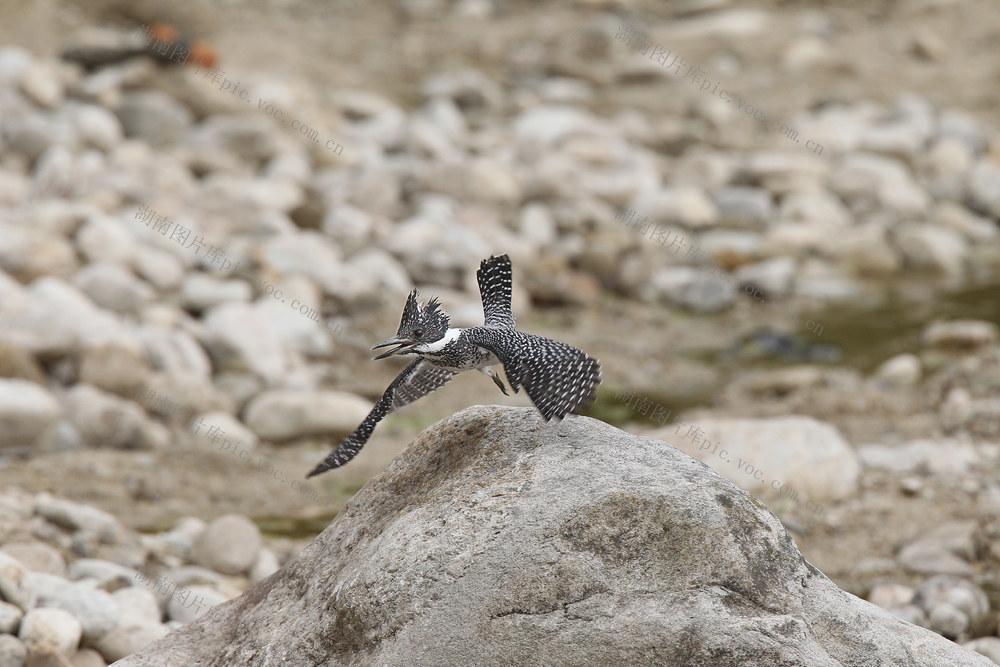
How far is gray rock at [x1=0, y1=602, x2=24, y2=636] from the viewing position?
5320 millimetres

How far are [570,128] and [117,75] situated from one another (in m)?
6.29

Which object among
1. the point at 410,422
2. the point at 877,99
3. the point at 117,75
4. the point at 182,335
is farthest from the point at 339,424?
the point at 877,99

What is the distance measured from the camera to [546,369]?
13.3ft

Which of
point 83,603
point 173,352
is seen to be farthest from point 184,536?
point 173,352

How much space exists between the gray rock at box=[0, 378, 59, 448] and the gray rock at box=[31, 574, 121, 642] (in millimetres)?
2632

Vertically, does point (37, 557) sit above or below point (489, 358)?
below

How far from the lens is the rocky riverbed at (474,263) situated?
7.75 m

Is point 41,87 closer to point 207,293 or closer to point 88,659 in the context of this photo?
point 207,293

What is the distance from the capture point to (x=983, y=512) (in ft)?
26.5

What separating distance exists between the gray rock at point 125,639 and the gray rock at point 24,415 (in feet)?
9.90

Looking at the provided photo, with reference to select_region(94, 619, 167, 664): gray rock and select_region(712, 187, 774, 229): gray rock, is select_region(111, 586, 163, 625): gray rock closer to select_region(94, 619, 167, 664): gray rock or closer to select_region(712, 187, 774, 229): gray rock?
select_region(94, 619, 167, 664): gray rock

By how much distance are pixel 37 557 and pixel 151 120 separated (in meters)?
9.08

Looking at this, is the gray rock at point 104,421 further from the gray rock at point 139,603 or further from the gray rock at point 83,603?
the gray rock at point 83,603

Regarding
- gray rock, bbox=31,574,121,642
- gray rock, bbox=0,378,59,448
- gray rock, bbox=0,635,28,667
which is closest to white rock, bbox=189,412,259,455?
gray rock, bbox=0,378,59,448
